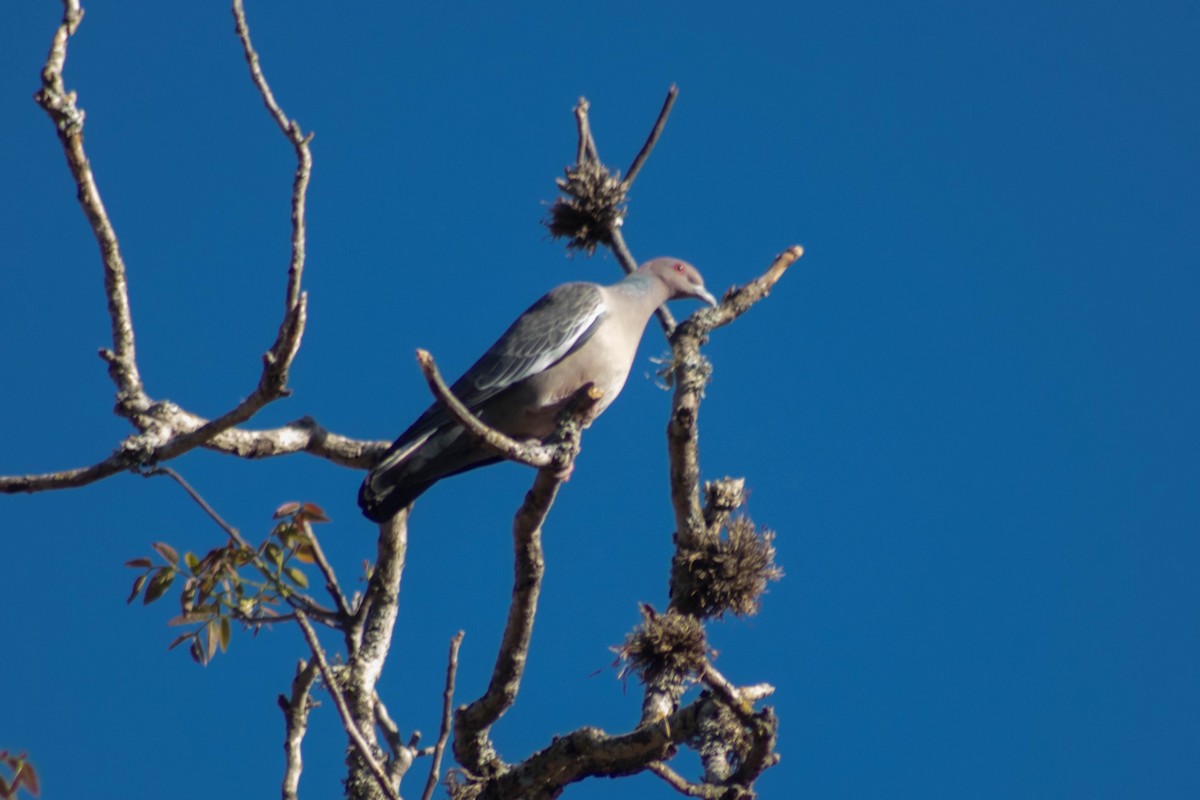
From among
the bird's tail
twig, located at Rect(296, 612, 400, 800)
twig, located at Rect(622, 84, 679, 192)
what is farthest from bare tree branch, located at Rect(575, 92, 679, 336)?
twig, located at Rect(296, 612, 400, 800)

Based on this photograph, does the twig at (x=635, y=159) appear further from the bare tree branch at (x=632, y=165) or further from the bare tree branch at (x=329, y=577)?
the bare tree branch at (x=329, y=577)

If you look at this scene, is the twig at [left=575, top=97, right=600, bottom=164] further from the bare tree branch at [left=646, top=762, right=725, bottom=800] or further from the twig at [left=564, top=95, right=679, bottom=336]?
the bare tree branch at [left=646, top=762, right=725, bottom=800]

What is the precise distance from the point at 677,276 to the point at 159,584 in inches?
147

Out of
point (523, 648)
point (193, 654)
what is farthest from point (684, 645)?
point (193, 654)

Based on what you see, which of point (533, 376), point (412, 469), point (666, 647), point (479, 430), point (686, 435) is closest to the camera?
point (666, 647)

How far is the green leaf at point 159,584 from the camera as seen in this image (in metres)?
4.92

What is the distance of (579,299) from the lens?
7012mm

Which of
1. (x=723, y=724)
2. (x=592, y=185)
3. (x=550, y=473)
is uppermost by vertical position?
(x=592, y=185)

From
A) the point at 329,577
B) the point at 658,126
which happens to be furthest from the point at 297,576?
the point at 658,126

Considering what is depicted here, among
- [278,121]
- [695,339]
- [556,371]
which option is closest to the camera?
[278,121]

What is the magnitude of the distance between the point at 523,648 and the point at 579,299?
101 inches

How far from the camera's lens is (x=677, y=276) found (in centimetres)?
759

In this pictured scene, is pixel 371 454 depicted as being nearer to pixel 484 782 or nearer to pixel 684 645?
pixel 484 782

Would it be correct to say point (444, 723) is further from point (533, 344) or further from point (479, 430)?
point (533, 344)
